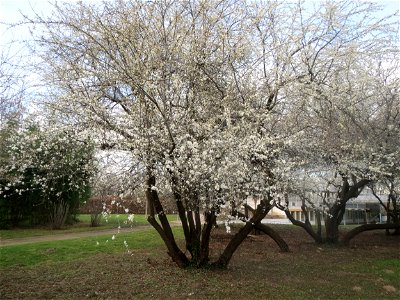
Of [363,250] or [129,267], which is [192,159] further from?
[363,250]

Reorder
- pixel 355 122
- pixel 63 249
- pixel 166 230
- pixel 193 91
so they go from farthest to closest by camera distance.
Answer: pixel 63 249 < pixel 355 122 < pixel 166 230 < pixel 193 91

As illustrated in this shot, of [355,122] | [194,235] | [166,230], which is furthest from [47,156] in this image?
[355,122]

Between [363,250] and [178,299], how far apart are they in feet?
26.6

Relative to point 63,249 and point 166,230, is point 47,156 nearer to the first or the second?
point 166,230

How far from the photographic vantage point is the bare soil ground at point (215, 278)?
298 inches

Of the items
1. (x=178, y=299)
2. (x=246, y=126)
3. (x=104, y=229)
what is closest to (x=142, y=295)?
(x=178, y=299)

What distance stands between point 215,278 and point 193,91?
3.64 m

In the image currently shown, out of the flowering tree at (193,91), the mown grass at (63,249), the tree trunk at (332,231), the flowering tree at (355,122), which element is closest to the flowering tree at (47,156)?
the flowering tree at (193,91)

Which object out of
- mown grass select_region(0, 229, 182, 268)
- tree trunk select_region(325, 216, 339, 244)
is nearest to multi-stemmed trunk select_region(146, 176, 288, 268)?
mown grass select_region(0, 229, 182, 268)

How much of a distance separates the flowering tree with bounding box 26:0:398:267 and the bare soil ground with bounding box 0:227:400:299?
90 centimetres

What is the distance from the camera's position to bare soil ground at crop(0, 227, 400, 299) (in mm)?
7562

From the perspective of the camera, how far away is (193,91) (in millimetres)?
7621

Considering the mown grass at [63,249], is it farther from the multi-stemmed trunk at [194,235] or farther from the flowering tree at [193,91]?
the flowering tree at [193,91]

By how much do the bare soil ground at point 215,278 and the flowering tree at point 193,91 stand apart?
90cm
